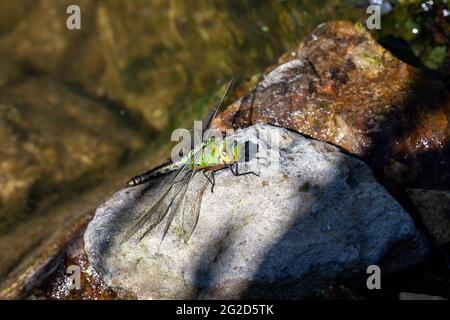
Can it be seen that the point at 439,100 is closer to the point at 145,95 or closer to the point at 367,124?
the point at 367,124

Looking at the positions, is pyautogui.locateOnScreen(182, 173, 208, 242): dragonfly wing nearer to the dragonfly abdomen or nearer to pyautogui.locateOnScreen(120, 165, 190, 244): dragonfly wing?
pyautogui.locateOnScreen(120, 165, 190, 244): dragonfly wing

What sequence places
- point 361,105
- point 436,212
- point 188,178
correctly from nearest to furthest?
1. point 436,212
2. point 188,178
3. point 361,105

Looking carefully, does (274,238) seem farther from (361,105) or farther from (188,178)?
A: (361,105)

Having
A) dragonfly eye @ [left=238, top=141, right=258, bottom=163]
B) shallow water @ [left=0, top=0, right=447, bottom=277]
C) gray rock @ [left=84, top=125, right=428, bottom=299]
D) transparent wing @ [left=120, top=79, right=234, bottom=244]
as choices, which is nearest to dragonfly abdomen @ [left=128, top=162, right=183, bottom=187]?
transparent wing @ [left=120, top=79, right=234, bottom=244]

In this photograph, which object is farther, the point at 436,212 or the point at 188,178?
the point at 188,178

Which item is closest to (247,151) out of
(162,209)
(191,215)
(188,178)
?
(188,178)

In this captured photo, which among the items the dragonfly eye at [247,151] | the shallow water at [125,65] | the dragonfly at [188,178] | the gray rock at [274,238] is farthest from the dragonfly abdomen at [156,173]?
the shallow water at [125,65]
